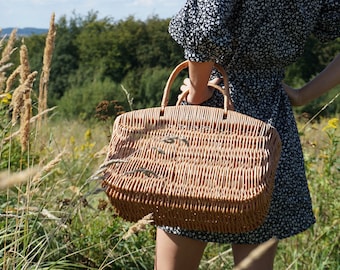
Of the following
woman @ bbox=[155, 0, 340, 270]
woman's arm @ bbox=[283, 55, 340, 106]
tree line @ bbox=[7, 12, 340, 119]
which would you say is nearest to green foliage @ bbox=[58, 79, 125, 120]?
tree line @ bbox=[7, 12, 340, 119]

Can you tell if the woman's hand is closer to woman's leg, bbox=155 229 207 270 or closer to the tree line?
woman's leg, bbox=155 229 207 270

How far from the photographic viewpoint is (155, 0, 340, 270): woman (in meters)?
1.70

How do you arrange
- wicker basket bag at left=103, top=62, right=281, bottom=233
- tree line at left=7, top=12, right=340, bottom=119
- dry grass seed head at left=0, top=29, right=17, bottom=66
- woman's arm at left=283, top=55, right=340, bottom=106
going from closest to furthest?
wicker basket bag at left=103, top=62, right=281, bottom=233, dry grass seed head at left=0, top=29, right=17, bottom=66, woman's arm at left=283, top=55, right=340, bottom=106, tree line at left=7, top=12, right=340, bottom=119

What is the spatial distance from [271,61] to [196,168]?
0.39 m

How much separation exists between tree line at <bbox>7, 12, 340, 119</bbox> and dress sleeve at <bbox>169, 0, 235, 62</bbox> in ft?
88.8

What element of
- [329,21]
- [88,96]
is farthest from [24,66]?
[88,96]

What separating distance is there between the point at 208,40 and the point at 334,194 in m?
1.83

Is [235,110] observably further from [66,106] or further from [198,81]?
[66,106]

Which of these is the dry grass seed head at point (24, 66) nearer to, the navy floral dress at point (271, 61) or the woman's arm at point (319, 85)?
the navy floral dress at point (271, 61)

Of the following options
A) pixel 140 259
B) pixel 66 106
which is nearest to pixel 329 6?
pixel 140 259

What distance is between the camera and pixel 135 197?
159cm

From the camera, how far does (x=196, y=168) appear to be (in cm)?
158

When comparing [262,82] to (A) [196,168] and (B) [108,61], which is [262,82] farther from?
(B) [108,61]

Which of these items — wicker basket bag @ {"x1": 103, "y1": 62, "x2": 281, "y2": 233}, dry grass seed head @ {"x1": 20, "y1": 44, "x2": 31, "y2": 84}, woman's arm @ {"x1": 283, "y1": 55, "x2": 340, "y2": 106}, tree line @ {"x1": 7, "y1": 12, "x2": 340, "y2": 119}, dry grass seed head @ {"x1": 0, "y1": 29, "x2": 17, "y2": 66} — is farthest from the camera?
tree line @ {"x1": 7, "y1": 12, "x2": 340, "y2": 119}
